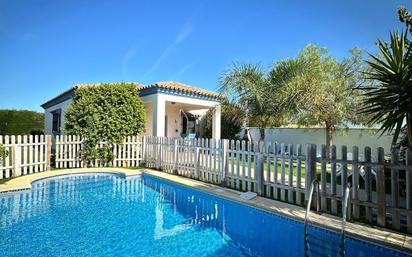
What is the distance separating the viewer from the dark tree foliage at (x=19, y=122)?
101 ft

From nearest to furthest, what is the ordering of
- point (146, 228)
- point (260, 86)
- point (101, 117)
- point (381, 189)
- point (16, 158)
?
1. point (381, 189)
2. point (146, 228)
3. point (16, 158)
4. point (101, 117)
5. point (260, 86)

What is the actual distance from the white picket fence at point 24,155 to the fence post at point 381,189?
14612 millimetres

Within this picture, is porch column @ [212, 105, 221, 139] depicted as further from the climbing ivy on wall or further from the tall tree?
the climbing ivy on wall

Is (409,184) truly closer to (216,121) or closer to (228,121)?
(216,121)

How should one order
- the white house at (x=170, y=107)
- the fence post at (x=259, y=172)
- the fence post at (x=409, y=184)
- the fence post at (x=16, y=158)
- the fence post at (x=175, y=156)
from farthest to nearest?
the white house at (x=170, y=107)
the fence post at (x=175, y=156)
the fence post at (x=16, y=158)
the fence post at (x=259, y=172)
the fence post at (x=409, y=184)

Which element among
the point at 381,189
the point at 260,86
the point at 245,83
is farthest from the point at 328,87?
the point at 381,189

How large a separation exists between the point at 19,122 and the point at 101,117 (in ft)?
75.1

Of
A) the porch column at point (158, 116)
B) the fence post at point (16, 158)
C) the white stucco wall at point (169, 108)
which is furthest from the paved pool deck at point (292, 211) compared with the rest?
the white stucco wall at point (169, 108)

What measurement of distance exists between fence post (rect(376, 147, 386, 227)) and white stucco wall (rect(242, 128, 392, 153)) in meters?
15.9

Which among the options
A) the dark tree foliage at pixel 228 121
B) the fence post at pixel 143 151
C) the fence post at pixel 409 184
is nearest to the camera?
the fence post at pixel 409 184

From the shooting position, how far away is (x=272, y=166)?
12.8 metres

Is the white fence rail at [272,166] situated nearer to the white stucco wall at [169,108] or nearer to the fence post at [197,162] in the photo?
the fence post at [197,162]

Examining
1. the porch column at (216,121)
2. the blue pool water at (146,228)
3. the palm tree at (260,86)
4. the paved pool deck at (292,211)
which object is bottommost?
the blue pool water at (146,228)

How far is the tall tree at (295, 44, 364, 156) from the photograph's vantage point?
1496 cm
